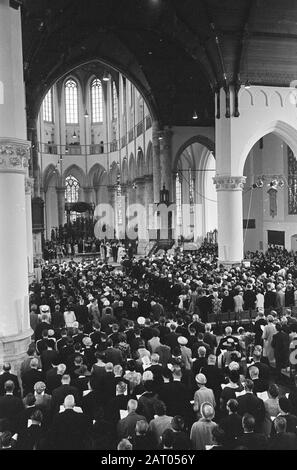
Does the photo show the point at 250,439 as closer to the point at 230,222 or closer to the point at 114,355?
the point at 114,355

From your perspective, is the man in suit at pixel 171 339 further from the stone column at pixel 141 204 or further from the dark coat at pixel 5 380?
the stone column at pixel 141 204

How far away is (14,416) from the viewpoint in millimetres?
7152

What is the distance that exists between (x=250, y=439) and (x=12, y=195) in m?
8.29

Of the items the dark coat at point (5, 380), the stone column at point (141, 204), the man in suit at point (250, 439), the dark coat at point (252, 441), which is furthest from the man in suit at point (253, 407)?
the stone column at point (141, 204)

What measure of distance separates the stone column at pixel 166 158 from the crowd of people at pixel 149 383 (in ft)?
66.9

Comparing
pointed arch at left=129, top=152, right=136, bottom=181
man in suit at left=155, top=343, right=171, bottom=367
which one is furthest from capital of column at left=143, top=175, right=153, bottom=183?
man in suit at left=155, top=343, right=171, bottom=367

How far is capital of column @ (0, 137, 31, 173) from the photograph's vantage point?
11652 mm

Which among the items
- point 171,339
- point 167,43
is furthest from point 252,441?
point 167,43

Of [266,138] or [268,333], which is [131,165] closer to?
[266,138]

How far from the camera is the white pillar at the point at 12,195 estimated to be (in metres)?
11.6

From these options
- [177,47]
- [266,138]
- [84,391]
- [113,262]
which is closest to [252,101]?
[177,47]

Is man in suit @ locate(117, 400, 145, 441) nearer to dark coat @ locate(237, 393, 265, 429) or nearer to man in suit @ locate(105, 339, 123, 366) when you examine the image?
dark coat @ locate(237, 393, 265, 429)
